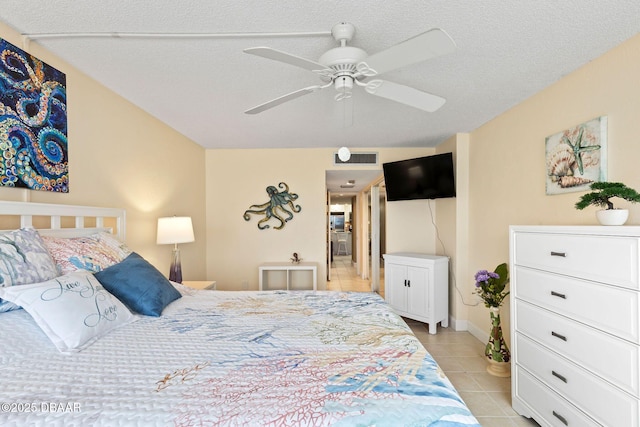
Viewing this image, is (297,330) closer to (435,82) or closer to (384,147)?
(435,82)

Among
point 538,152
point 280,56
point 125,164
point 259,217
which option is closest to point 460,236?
point 538,152

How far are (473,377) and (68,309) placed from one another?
2.91m

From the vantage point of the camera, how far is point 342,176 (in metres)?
4.86

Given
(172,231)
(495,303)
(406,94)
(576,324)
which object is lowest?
(495,303)

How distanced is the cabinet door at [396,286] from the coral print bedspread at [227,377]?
7.25 feet

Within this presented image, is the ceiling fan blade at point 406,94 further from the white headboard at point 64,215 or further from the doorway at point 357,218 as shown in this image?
the doorway at point 357,218

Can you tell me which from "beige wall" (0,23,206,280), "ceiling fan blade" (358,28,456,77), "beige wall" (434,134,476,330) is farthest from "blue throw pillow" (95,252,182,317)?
"beige wall" (434,134,476,330)

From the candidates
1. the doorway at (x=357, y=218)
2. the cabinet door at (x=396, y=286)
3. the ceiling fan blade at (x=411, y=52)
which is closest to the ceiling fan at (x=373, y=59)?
the ceiling fan blade at (x=411, y=52)

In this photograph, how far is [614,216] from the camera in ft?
5.04

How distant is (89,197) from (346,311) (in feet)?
6.65

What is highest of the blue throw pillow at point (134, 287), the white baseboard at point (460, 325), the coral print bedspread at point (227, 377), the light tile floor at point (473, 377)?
the blue throw pillow at point (134, 287)

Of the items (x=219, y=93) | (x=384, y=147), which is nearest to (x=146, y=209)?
(x=219, y=93)

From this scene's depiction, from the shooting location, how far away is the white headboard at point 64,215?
1.60m

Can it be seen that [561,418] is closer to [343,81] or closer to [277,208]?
[343,81]
